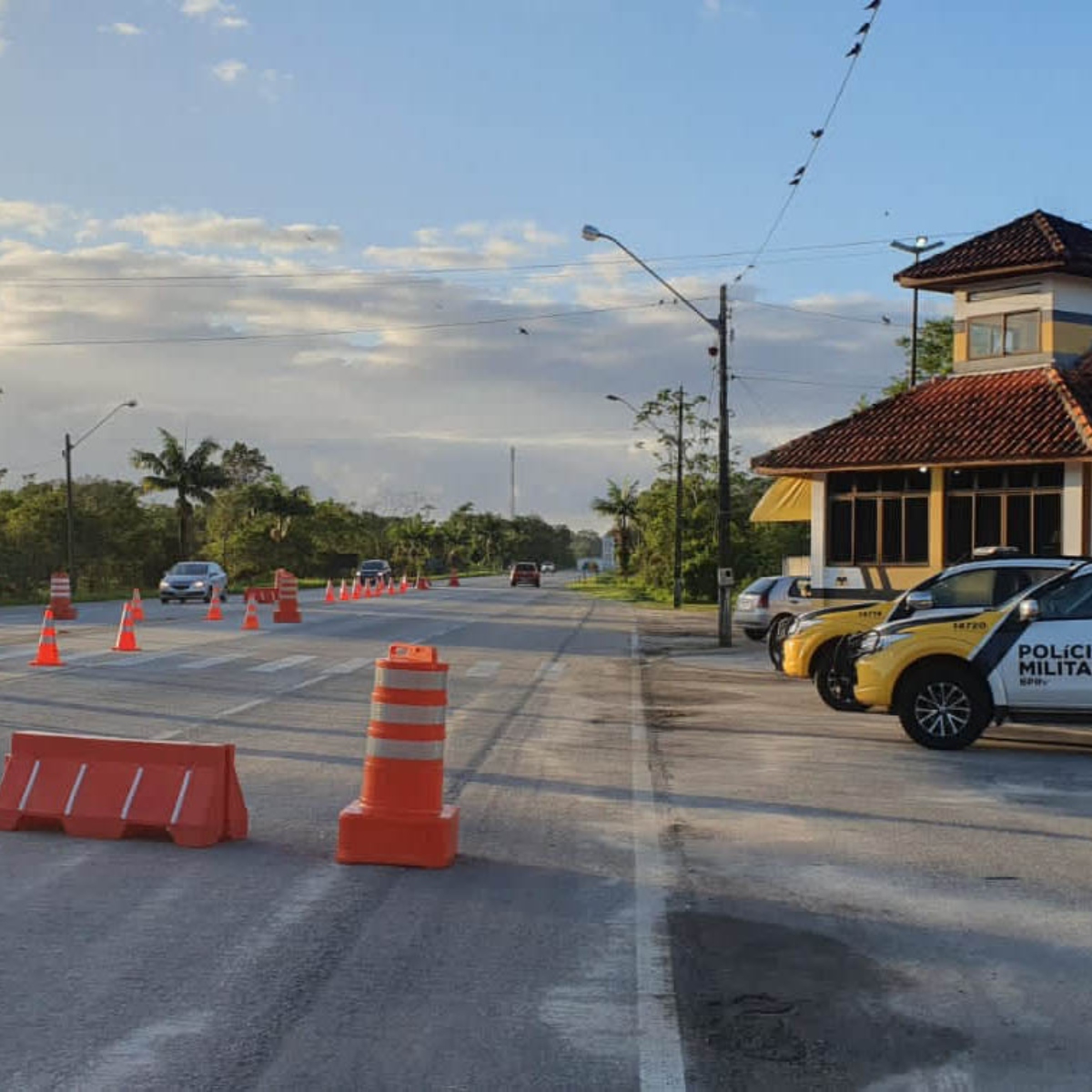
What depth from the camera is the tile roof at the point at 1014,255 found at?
1078 inches

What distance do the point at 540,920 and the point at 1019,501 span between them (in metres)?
21.5

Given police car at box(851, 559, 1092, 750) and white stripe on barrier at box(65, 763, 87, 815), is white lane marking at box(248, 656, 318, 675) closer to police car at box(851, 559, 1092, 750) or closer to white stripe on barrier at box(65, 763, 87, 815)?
police car at box(851, 559, 1092, 750)

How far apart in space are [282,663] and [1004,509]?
44.6 ft

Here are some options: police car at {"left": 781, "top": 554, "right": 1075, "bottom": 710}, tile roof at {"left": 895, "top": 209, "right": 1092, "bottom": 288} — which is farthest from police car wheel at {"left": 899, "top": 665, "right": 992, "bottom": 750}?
tile roof at {"left": 895, "top": 209, "right": 1092, "bottom": 288}

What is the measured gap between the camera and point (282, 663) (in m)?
22.1

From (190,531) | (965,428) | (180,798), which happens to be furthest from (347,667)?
(190,531)

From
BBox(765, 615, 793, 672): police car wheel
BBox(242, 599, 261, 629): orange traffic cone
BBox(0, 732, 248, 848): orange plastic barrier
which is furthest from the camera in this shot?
BBox(242, 599, 261, 629): orange traffic cone

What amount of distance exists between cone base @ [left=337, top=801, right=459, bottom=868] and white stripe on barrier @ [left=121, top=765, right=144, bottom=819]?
1.35 m

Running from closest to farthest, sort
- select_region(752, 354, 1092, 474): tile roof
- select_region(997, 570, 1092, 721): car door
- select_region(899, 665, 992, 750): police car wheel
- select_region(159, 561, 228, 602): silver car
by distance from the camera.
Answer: select_region(997, 570, 1092, 721): car door < select_region(899, 665, 992, 750): police car wheel < select_region(752, 354, 1092, 474): tile roof < select_region(159, 561, 228, 602): silver car

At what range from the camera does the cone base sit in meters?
7.91

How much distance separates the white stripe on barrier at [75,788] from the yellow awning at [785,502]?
26.8m

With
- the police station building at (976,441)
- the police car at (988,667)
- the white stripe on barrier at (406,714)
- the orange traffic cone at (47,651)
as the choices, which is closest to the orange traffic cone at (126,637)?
the orange traffic cone at (47,651)

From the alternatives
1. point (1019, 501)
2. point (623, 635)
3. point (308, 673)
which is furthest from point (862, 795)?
point (623, 635)

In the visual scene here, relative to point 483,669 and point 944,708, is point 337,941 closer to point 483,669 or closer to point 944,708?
point 944,708
